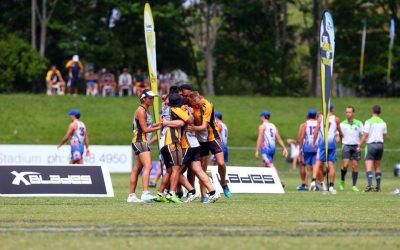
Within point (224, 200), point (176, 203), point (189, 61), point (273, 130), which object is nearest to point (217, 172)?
point (224, 200)

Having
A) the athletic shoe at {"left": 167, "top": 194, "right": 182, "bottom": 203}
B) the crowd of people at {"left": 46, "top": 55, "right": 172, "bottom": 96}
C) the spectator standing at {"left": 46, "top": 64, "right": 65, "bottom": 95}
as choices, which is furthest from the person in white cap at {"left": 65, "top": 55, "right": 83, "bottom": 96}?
the athletic shoe at {"left": 167, "top": 194, "right": 182, "bottom": 203}

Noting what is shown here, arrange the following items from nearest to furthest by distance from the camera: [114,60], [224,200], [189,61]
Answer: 1. [224,200]
2. [114,60]
3. [189,61]

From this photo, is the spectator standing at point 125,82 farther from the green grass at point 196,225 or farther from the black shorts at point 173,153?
the green grass at point 196,225

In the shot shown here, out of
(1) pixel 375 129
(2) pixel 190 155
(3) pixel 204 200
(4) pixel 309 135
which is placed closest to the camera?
(2) pixel 190 155

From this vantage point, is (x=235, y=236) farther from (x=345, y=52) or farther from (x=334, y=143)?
(x=345, y=52)

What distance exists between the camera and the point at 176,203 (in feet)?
61.1

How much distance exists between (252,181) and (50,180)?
5.42 metres

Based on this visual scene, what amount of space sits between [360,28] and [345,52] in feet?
5.37

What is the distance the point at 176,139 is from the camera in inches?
742

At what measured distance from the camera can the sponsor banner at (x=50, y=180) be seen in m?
20.3

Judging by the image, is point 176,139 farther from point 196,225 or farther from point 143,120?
point 196,225

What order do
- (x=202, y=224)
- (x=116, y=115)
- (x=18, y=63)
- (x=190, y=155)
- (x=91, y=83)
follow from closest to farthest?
(x=202, y=224), (x=190, y=155), (x=116, y=115), (x=91, y=83), (x=18, y=63)

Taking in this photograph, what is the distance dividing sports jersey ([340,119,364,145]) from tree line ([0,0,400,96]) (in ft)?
110

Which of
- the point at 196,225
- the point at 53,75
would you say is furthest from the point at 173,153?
the point at 53,75
